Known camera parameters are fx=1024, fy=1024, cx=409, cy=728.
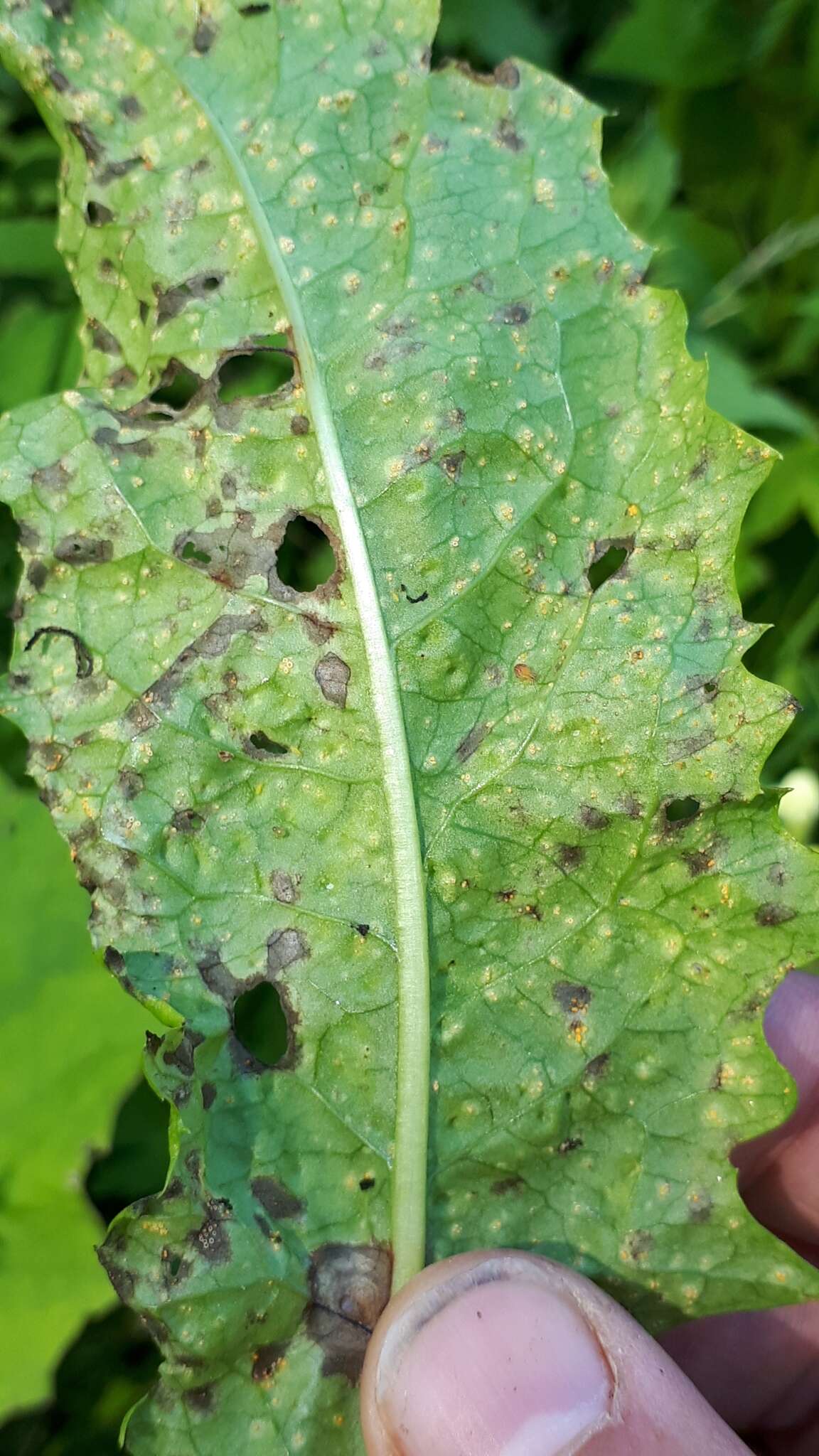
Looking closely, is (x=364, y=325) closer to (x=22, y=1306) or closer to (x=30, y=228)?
(x=30, y=228)

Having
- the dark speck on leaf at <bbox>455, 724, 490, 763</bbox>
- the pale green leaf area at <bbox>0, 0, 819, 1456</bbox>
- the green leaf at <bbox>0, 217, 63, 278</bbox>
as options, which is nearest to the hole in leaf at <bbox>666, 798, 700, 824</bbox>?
the pale green leaf area at <bbox>0, 0, 819, 1456</bbox>

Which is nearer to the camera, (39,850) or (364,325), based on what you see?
(364,325)

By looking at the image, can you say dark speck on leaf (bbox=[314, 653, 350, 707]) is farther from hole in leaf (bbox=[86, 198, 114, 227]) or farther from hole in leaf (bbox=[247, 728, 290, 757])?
hole in leaf (bbox=[86, 198, 114, 227])

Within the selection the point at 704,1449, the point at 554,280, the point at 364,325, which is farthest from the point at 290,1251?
the point at 554,280

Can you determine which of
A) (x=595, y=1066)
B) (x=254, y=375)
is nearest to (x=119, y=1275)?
(x=595, y=1066)

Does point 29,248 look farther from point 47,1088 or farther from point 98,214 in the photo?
point 47,1088

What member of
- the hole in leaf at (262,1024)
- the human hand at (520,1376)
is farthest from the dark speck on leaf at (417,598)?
the human hand at (520,1376)
